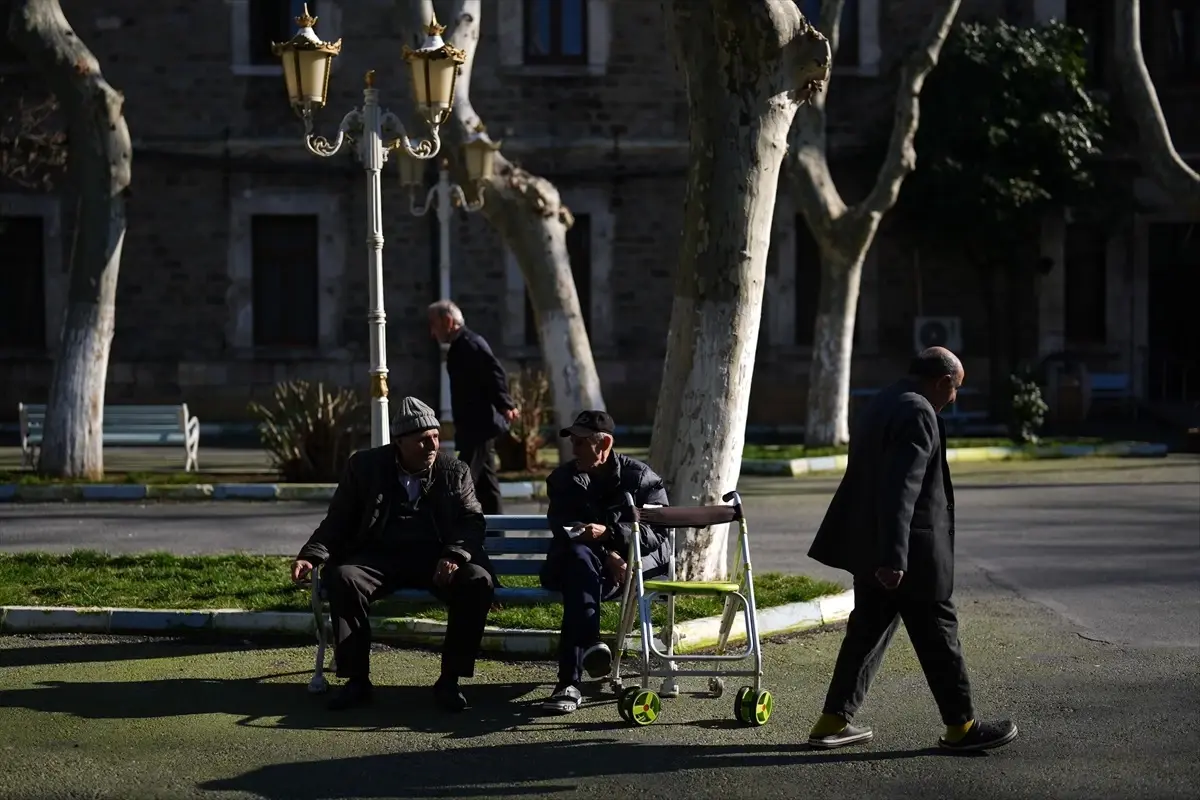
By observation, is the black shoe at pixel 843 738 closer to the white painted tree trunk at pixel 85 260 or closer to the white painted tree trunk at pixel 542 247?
the white painted tree trunk at pixel 542 247

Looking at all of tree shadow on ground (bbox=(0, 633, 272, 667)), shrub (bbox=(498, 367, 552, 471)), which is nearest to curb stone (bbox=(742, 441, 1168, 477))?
shrub (bbox=(498, 367, 552, 471))

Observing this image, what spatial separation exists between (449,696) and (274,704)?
80 centimetres

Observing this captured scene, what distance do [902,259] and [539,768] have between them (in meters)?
19.1

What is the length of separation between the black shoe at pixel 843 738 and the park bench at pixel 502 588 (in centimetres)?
133

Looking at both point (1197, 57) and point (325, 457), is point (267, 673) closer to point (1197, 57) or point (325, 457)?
point (325, 457)

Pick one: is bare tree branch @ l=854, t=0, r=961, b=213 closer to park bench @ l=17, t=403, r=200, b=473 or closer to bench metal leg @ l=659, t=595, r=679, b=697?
park bench @ l=17, t=403, r=200, b=473

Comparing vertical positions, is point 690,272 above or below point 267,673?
above

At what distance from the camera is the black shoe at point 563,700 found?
7141 millimetres

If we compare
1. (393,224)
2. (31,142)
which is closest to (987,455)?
(393,224)

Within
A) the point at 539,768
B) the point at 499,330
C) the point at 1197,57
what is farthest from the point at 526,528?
the point at 1197,57

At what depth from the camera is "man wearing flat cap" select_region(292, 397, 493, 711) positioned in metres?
7.43

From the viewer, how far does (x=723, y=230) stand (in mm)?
9266

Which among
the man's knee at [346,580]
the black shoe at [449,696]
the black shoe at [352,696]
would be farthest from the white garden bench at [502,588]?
the black shoe at [449,696]

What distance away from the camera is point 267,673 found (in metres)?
7.96
